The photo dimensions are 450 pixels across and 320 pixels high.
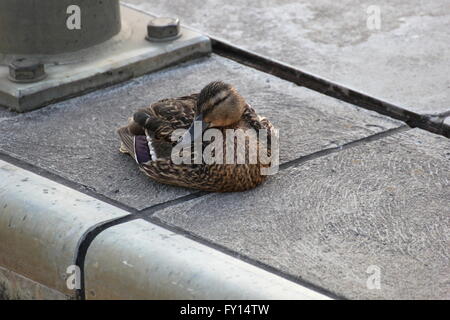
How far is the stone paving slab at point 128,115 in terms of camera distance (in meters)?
5.38

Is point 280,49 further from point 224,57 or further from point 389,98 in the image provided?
point 389,98

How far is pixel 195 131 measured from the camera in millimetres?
5133

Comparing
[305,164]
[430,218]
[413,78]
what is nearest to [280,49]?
[413,78]

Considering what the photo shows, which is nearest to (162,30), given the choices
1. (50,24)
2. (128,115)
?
(50,24)

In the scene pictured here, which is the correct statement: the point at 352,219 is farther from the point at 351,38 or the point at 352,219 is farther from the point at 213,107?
the point at 351,38

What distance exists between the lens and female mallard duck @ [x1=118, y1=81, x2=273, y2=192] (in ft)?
16.9

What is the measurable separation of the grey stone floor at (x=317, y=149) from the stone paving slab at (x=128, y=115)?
11 millimetres

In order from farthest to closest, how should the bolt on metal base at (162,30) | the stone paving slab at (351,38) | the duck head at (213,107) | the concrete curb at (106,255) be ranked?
the bolt on metal base at (162,30) < the stone paving slab at (351,38) < the duck head at (213,107) < the concrete curb at (106,255)

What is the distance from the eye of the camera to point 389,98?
20.1ft

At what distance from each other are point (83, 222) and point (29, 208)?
12.2 inches

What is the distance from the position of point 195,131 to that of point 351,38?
2119mm
